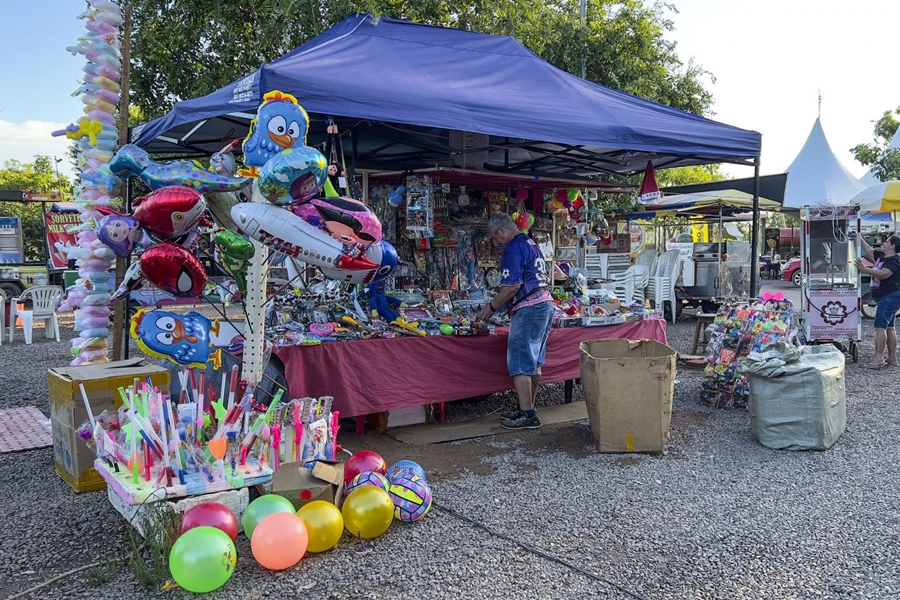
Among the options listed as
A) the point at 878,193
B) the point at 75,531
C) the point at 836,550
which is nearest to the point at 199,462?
the point at 75,531

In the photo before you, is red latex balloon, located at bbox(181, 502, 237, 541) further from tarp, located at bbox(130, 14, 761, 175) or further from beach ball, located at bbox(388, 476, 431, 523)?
tarp, located at bbox(130, 14, 761, 175)

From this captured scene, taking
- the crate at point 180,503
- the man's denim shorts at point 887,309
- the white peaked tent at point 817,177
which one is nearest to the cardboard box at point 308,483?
the crate at point 180,503

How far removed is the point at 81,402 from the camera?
4000 millimetres

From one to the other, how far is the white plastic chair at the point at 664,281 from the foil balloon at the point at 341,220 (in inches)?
385

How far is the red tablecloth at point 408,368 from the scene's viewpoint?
484 centimetres

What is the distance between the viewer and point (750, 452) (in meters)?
5.05

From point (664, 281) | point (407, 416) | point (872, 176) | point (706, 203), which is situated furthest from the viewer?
point (872, 176)

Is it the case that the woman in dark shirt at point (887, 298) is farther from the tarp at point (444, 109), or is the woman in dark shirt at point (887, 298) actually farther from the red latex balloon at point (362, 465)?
the red latex balloon at point (362, 465)

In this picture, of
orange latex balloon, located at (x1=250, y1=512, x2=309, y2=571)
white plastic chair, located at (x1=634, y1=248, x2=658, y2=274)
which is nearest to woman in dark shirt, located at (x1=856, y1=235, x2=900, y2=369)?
white plastic chair, located at (x1=634, y1=248, x2=658, y2=274)

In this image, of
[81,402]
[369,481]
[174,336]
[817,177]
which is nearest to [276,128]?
[174,336]

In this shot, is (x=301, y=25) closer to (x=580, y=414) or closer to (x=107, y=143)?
(x=107, y=143)

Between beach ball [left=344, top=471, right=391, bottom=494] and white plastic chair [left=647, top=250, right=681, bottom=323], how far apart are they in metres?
9.66

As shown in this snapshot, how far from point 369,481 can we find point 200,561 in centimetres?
102

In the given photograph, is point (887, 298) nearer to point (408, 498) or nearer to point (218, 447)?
point (408, 498)
